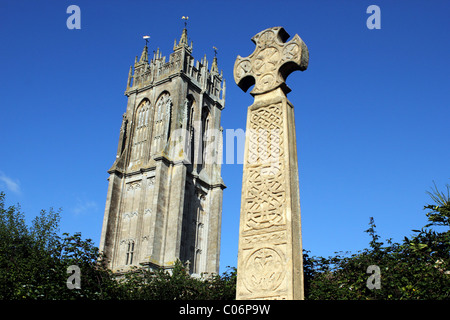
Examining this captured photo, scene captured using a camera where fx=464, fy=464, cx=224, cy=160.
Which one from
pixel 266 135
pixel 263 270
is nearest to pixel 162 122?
pixel 266 135

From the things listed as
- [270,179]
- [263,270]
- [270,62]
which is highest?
[270,62]

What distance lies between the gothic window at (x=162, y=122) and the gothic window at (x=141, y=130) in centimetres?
133

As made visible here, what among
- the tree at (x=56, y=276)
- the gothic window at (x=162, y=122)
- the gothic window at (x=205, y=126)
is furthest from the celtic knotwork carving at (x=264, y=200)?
the gothic window at (x=205, y=126)

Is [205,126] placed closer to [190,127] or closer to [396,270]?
[190,127]

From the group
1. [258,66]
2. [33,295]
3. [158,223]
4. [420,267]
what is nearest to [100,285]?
[33,295]

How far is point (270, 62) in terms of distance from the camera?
6664 millimetres

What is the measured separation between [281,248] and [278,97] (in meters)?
2.16

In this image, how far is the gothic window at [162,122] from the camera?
4269 centimetres

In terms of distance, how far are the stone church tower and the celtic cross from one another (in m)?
31.2

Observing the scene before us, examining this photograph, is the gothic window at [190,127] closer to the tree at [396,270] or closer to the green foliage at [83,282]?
the green foliage at [83,282]

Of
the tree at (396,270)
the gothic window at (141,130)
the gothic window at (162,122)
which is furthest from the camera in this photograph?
the gothic window at (141,130)

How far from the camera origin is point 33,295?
51.7ft

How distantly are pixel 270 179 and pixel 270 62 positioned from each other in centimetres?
183
